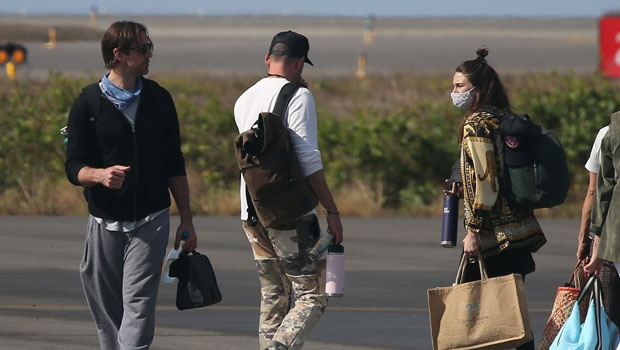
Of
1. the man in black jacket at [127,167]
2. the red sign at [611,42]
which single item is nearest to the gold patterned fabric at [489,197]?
the man in black jacket at [127,167]

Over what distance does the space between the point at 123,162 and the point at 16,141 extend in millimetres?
12545

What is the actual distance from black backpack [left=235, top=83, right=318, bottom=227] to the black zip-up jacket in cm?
46

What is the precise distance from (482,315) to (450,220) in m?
0.67

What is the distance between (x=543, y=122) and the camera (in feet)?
62.8

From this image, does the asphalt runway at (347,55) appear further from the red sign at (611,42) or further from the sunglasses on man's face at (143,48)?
the sunglasses on man's face at (143,48)

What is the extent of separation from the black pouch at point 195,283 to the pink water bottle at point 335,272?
591 mm

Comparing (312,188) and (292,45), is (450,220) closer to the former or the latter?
(312,188)

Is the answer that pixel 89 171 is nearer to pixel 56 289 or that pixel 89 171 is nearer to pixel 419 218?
pixel 56 289

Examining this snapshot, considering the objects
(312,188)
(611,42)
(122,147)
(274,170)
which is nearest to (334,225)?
(312,188)

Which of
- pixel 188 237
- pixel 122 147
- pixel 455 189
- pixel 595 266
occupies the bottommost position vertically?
pixel 595 266

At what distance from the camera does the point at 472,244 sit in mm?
7023

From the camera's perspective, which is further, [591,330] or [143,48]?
[591,330]

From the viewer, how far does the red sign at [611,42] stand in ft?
60.0

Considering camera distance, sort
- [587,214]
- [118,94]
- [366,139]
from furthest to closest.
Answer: [366,139] → [587,214] → [118,94]
